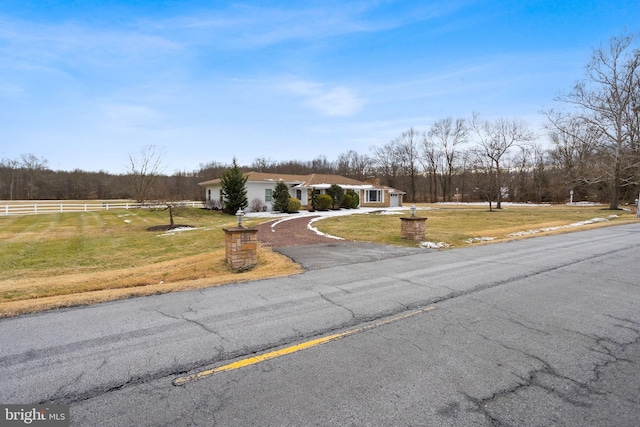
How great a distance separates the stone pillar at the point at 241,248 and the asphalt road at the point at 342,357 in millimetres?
2133

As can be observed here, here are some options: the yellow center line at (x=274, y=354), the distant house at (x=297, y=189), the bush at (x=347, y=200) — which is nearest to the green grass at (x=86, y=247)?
the yellow center line at (x=274, y=354)

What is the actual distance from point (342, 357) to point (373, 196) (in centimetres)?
3475

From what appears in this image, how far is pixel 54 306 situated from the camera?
4590 mm

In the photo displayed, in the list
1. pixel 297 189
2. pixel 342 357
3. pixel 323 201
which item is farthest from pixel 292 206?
pixel 342 357

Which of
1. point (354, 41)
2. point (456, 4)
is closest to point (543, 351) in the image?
point (456, 4)

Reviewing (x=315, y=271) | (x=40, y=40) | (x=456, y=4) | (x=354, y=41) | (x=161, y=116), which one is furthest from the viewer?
(x=161, y=116)

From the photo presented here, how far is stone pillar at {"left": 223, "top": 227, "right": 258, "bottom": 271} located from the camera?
25.1 feet

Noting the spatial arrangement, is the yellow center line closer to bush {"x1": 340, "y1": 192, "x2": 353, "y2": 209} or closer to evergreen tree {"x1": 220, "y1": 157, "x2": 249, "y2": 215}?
→ evergreen tree {"x1": 220, "y1": 157, "x2": 249, "y2": 215}

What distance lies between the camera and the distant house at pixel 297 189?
28.6 meters

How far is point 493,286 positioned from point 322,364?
4.13m

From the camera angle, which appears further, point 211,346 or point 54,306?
point 54,306

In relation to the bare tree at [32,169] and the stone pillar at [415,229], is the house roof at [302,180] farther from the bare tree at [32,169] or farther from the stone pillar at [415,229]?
the bare tree at [32,169]

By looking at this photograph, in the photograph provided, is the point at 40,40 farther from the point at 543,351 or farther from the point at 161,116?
the point at 543,351

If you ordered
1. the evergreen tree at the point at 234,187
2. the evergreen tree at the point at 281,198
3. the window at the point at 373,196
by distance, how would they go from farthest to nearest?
the window at the point at 373,196 < the evergreen tree at the point at 281,198 < the evergreen tree at the point at 234,187
